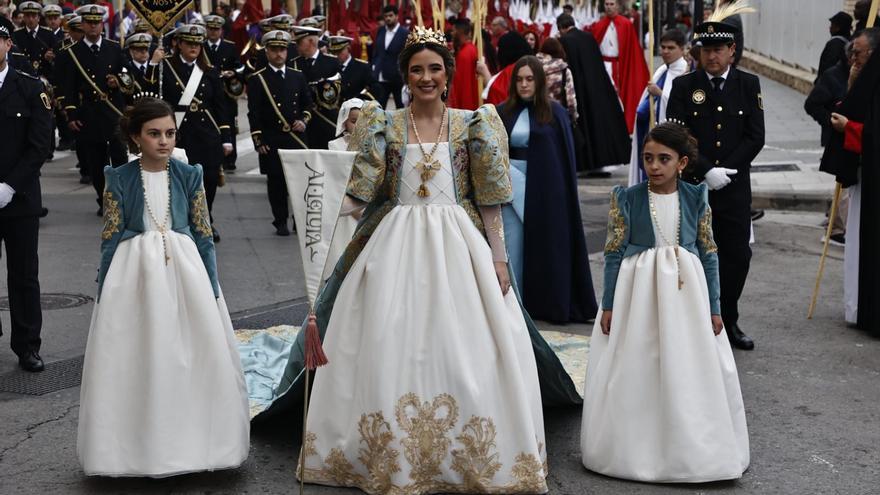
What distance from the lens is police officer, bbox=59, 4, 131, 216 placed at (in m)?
13.2

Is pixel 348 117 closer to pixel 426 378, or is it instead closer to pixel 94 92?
pixel 426 378

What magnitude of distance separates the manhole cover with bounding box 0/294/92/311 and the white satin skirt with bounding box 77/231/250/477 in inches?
155

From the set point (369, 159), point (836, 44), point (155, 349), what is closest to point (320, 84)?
point (836, 44)

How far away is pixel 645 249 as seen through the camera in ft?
18.8

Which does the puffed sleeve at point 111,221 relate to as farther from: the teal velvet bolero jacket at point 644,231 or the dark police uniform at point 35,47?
the dark police uniform at point 35,47

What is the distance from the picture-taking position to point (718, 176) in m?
7.59

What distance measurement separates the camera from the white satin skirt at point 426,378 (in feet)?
17.1

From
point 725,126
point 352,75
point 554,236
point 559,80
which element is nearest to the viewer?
point 725,126

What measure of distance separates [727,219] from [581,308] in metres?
Answer: 1.47

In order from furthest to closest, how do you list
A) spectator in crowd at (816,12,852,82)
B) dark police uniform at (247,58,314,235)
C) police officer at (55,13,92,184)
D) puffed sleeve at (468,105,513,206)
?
1. police officer at (55,13,92,184)
2. spectator in crowd at (816,12,852,82)
3. dark police uniform at (247,58,314,235)
4. puffed sleeve at (468,105,513,206)

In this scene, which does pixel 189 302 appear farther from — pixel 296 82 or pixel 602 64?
pixel 602 64

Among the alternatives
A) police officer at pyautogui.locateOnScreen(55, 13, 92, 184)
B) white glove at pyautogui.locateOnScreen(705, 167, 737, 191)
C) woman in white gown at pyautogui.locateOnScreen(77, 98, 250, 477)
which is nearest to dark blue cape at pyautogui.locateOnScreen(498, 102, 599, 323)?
white glove at pyautogui.locateOnScreen(705, 167, 737, 191)

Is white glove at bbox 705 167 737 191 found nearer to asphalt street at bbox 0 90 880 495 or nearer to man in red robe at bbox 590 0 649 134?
asphalt street at bbox 0 90 880 495

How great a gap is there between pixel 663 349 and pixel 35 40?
14857mm
